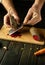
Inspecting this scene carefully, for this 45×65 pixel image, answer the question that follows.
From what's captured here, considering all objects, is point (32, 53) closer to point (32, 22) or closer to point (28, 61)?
point (28, 61)

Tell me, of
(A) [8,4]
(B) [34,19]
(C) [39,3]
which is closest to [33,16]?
(B) [34,19]

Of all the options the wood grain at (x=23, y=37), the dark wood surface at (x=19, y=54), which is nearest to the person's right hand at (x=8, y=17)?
the wood grain at (x=23, y=37)

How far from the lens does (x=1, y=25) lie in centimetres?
126

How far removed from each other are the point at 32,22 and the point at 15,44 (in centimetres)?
22

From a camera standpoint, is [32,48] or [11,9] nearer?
[32,48]

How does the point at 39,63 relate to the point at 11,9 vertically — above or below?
below

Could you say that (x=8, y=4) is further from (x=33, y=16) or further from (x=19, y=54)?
(x=19, y=54)

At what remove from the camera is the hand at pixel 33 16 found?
3.71 feet

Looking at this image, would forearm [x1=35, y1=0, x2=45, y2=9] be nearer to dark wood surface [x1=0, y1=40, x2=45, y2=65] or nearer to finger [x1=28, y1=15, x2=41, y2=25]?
finger [x1=28, y1=15, x2=41, y2=25]

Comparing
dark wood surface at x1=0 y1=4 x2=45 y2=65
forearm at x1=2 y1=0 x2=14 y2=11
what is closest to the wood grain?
dark wood surface at x1=0 y1=4 x2=45 y2=65

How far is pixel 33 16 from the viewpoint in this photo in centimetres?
115

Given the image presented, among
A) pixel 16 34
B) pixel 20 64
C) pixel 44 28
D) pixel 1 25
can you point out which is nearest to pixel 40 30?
pixel 44 28

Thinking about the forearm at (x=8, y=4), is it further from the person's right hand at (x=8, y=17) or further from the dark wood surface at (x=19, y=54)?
the dark wood surface at (x=19, y=54)

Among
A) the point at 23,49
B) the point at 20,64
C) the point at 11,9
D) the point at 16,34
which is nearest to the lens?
the point at 20,64
